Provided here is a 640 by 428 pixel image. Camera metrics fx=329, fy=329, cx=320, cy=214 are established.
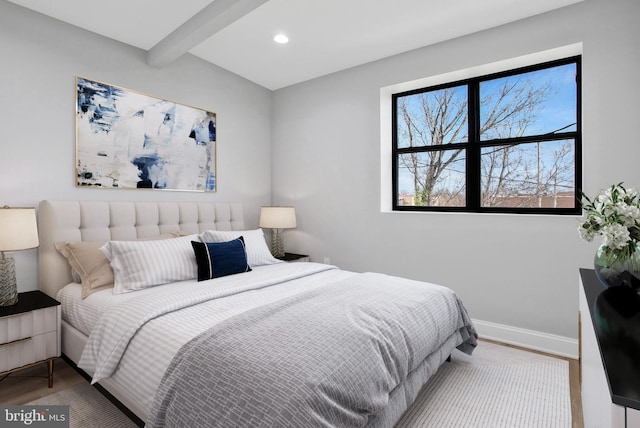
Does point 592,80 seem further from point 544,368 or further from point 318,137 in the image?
point 318,137

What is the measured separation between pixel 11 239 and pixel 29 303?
44cm

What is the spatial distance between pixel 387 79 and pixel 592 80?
1.68 m

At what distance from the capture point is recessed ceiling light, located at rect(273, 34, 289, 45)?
9.66 ft

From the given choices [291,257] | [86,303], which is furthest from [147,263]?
[291,257]

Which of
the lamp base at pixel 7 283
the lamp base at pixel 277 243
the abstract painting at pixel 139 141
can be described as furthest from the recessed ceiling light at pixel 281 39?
the lamp base at pixel 7 283

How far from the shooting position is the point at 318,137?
3918 millimetres

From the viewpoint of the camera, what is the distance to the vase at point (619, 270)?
1305 mm

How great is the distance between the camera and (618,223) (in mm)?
1295

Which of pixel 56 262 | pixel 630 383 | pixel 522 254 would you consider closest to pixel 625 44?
pixel 522 254

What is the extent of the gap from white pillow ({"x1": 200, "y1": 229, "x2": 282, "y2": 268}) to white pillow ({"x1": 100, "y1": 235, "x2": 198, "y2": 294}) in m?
0.30

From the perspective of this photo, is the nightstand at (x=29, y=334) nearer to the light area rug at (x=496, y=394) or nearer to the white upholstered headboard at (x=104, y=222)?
the white upholstered headboard at (x=104, y=222)

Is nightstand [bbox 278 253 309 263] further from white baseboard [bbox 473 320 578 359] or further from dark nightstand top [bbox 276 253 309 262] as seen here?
white baseboard [bbox 473 320 578 359]

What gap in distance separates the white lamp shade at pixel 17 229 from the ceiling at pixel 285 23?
153 cm

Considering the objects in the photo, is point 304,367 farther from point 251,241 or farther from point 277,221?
point 277,221
